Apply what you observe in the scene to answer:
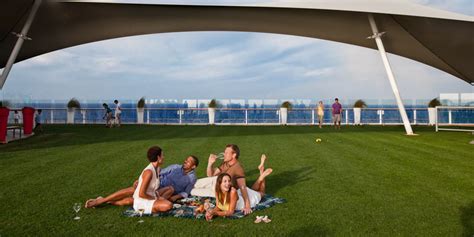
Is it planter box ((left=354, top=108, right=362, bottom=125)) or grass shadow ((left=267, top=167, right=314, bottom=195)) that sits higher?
planter box ((left=354, top=108, right=362, bottom=125))

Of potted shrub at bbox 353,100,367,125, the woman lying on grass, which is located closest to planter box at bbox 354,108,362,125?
potted shrub at bbox 353,100,367,125

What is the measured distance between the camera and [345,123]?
28.0m

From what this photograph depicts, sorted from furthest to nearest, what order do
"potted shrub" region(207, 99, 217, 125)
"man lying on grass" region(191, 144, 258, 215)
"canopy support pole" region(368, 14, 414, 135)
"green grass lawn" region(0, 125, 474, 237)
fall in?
"potted shrub" region(207, 99, 217, 125) → "canopy support pole" region(368, 14, 414, 135) → "man lying on grass" region(191, 144, 258, 215) → "green grass lawn" region(0, 125, 474, 237)

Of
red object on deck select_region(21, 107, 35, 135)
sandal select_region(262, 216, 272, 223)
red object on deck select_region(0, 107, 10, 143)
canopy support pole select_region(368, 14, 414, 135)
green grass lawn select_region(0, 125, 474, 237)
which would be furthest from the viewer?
canopy support pole select_region(368, 14, 414, 135)

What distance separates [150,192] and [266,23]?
15.1 metres

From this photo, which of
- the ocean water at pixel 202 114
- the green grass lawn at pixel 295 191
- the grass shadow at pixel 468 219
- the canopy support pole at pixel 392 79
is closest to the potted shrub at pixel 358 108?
the ocean water at pixel 202 114

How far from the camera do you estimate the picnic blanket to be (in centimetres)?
476

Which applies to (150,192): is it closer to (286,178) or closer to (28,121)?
(286,178)

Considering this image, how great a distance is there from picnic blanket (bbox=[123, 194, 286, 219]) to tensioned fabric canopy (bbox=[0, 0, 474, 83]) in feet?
35.1

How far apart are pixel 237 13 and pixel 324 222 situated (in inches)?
534

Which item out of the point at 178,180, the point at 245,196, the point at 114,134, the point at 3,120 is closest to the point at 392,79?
the point at 114,134

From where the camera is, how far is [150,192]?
5.00 m

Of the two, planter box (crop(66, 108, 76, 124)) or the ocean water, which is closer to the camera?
the ocean water

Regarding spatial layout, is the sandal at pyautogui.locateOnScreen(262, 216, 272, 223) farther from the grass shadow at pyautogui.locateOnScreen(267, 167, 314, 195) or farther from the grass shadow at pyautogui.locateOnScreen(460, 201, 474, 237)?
the grass shadow at pyautogui.locateOnScreen(460, 201, 474, 237)
